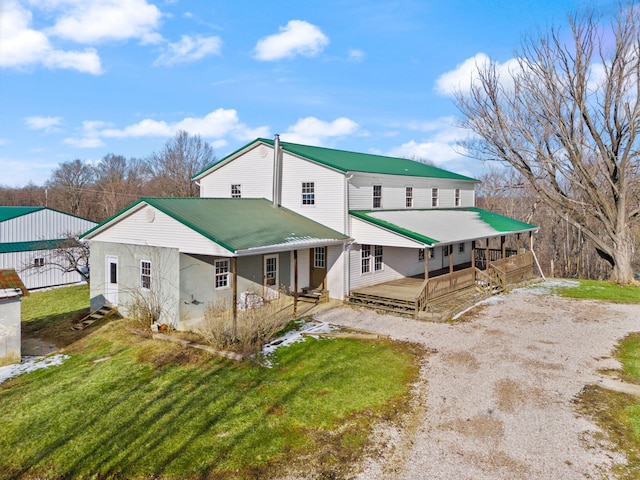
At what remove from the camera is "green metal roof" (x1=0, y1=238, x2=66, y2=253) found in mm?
23203

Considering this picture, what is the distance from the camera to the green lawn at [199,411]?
6.80 m

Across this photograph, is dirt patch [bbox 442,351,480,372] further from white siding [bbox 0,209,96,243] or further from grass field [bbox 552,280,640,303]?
white siding [bbox 0,209,96,243]

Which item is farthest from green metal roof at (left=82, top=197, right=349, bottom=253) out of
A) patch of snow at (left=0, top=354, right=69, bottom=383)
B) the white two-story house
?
patch of snow at (left=0, top=354, right=69, bottom=383)

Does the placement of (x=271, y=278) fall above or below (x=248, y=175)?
below

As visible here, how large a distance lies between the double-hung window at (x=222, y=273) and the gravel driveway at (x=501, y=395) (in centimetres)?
363

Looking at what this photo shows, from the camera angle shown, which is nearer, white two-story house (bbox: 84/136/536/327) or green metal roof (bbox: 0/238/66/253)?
white two-story house (bbox: 84/136/536/327)

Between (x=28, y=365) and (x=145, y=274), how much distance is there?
441 cm

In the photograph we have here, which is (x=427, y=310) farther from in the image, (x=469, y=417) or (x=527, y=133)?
(x=527, y=133)

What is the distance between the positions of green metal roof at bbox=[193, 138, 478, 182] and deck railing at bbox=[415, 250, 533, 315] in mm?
5697

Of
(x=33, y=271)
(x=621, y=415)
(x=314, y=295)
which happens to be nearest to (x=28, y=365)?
(x=314, y=295)

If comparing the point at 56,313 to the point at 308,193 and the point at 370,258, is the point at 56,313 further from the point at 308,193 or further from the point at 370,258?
the point at 370,258

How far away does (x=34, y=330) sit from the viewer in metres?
16.2

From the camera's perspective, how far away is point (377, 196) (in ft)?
65.4

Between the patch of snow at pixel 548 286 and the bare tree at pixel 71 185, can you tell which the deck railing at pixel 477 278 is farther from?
the bare tree at pixel 71 185
